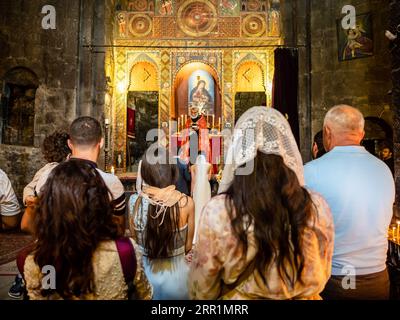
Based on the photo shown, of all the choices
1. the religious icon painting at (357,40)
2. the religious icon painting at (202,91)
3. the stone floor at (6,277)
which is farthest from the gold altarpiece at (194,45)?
the stone floor at (6,277)

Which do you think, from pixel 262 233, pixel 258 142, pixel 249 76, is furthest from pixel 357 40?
pixel 262 233

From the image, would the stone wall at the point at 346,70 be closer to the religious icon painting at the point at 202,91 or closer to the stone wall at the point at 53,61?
the religious icon painting at the point at 202,91

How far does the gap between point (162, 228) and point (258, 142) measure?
1451mm

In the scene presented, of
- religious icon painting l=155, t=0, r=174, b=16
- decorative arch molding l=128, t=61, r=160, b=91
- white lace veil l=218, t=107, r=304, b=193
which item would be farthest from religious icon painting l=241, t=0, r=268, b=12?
white lace veil l=218, t=107, r=304, b=193

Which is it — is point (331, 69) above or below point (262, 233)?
above

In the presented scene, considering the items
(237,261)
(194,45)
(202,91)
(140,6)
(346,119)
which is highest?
(140,6)

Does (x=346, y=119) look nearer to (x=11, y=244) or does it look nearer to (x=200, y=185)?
(x=200, y=185)

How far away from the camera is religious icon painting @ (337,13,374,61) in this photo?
10.8 m

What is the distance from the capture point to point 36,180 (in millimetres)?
3203

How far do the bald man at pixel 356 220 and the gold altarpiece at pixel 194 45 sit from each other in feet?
A: 43.9

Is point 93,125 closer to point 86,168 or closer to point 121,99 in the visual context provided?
point 86,168

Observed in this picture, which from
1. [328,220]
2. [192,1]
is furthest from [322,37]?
[328,220]

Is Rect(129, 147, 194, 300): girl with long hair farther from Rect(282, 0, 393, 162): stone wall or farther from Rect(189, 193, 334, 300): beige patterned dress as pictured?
Rect(282, 0, 393, 162): stone wall

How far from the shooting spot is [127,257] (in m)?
1.72
